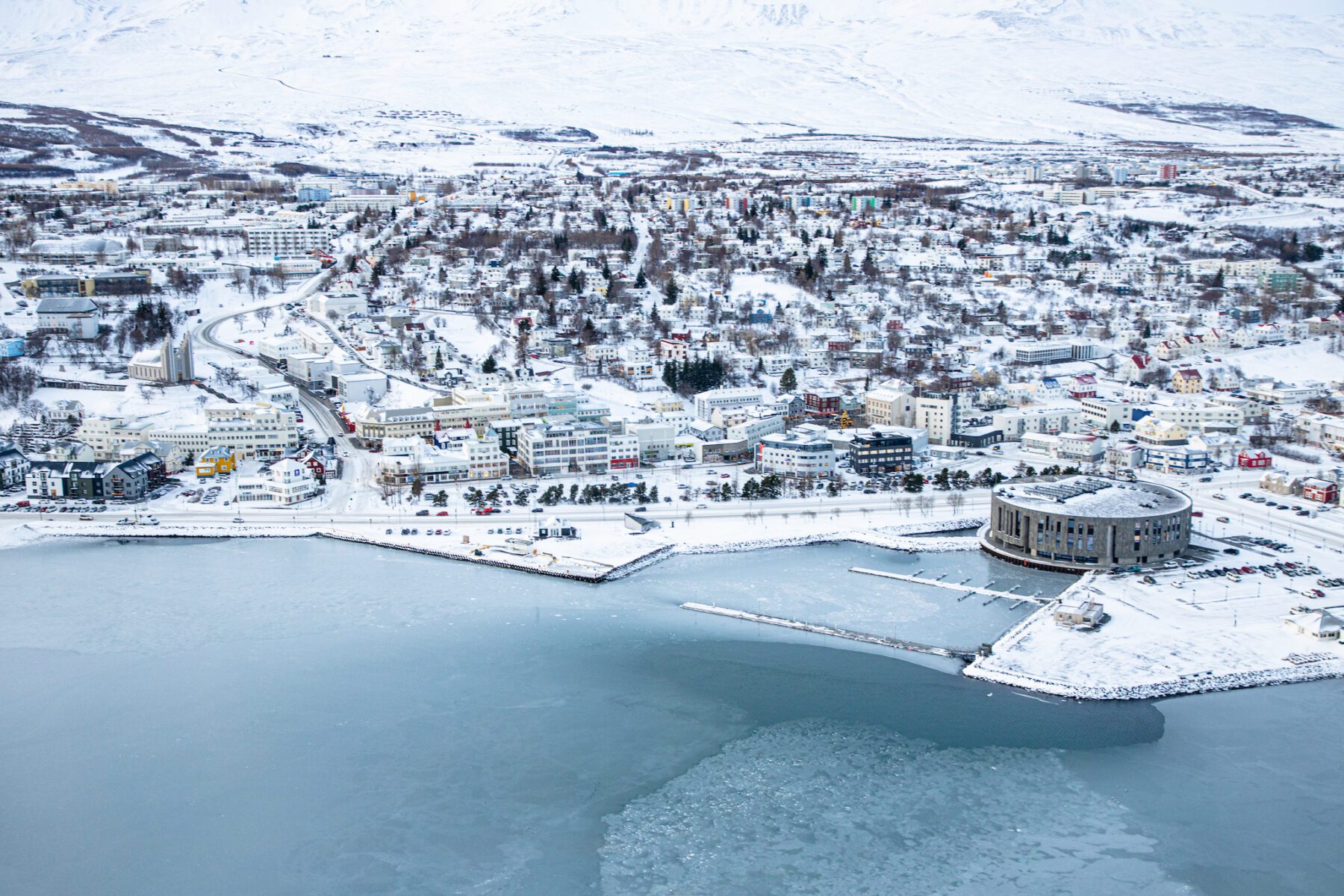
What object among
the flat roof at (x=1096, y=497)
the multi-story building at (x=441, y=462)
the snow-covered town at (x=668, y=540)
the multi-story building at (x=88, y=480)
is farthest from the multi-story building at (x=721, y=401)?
the multi-story building at (x=88, y=480)

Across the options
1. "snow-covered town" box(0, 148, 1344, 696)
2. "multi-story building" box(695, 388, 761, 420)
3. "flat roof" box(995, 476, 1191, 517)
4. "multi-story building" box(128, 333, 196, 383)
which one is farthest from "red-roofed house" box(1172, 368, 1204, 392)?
"multi-story building" box(128, 333, 196, 383)

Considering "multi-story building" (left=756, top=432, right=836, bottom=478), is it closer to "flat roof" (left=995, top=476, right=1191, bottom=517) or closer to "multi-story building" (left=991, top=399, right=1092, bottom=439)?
"flat roof" (left=995, top=476, right=1191, bottom=517)

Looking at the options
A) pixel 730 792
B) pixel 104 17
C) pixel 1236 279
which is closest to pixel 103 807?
pixel 730 792

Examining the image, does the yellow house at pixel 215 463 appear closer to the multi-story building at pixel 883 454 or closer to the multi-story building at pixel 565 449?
the multi-story building at pixel 565 449

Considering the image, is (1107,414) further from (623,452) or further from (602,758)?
(602,758)

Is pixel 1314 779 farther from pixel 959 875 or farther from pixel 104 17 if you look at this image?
pixel 104 17
